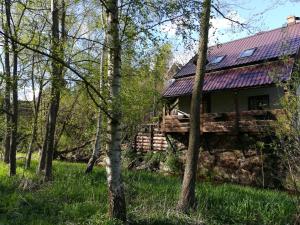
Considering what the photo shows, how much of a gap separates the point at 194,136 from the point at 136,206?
7.09 feet

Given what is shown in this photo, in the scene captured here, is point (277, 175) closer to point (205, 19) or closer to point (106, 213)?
point (205, 19)

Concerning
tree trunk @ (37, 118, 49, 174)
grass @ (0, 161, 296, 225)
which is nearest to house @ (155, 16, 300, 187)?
grass @ (0, 161, 296, 225)

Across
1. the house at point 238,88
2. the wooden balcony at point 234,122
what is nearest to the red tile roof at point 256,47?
the house at point 238,88

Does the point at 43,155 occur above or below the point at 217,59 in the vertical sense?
below

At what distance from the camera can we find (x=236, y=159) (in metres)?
19.4

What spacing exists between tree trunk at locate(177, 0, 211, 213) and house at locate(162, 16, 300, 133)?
24.2 ft

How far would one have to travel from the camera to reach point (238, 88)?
62.9 feet

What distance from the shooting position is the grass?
27.3 feet

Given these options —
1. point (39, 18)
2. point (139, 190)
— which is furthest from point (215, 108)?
point (139, 190)

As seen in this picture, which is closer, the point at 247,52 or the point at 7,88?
the point at 7,88

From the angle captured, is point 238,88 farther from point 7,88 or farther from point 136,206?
point 136,206

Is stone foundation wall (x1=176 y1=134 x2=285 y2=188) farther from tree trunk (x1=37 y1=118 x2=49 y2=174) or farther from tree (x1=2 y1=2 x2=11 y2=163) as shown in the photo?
tree (x1=2 y1=2 x2=11 y2=163)

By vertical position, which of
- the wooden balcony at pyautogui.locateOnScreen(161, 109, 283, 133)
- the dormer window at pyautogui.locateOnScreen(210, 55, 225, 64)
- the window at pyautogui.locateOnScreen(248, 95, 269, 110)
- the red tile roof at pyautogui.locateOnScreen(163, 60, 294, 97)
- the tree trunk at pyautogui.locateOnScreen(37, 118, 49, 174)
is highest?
the dormer window at pyautogui.locateOnScreen(210, 55, 225, 64)

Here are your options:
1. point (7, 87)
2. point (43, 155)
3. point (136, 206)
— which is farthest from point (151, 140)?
point (136, 206)
